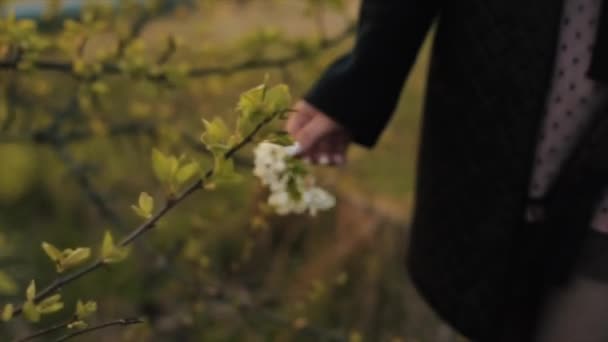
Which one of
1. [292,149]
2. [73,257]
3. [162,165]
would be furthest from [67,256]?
[292,149]

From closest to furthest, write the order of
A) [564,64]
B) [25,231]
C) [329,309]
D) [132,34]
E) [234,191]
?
[564,64], [132,34], [329,309], [25,231], [234,191]

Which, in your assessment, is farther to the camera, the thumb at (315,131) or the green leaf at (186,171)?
the thumb at (315,131)

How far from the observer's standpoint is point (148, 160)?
3.31 metres

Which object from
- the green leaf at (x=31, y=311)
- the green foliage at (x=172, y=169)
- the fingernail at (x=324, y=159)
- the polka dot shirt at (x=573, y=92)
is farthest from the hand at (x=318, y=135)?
the green leaf at (x=31, y=311)

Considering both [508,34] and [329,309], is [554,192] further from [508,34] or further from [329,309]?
[329,309]

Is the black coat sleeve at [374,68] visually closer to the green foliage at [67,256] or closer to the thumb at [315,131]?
the thumb at [315,131]

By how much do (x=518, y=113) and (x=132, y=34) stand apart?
1.08 meters

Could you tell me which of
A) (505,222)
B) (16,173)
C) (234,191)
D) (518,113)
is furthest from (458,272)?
(16,173)

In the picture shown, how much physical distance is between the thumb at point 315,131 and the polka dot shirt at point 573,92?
285 mm

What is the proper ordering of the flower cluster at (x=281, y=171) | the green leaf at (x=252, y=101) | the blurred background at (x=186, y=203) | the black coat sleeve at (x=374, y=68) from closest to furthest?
the green leaf at (x=252, y=101) → the flower cluster at (x=281, y=171) → the black coat sleeve at (x=374, y=68) → the blurred background at (x=186, y=203)

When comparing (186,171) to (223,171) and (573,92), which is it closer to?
(223,171)

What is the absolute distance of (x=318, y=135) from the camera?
1.42 metres

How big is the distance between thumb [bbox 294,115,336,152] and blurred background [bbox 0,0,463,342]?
1.26 feet

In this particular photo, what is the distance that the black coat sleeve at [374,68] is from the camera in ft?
4.49
